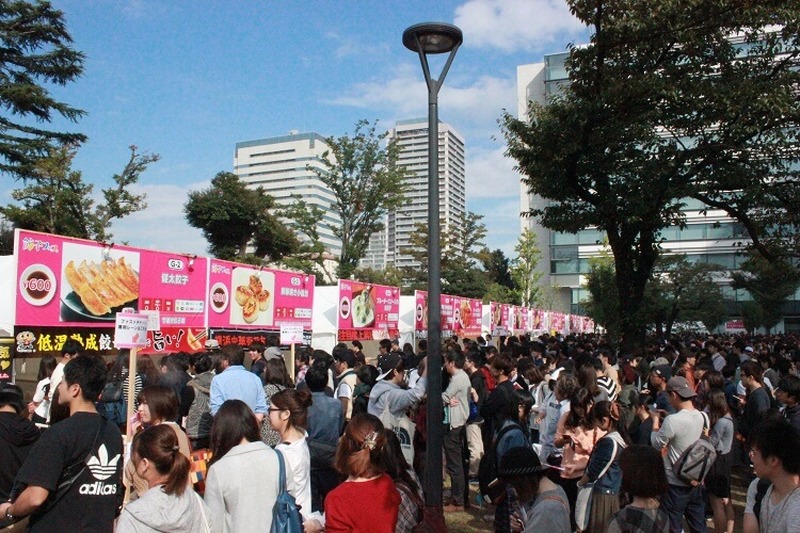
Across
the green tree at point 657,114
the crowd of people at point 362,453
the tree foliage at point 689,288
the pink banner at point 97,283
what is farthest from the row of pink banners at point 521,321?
the crowd of people at point 362,453

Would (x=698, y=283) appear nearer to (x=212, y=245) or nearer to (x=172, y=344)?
(x=212, y=245)

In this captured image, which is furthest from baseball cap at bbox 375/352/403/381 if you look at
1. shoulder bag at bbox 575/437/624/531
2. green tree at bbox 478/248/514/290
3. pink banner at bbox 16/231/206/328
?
green tree at bbox 478/248/514/290

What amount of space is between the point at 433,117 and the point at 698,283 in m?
40.3

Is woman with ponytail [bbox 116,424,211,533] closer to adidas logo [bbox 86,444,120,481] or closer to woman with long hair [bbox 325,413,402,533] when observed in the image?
adidas logo [bbox 86,444,120,481]

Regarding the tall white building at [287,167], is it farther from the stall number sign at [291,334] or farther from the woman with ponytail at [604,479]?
the woman with ponytail at [604,479]

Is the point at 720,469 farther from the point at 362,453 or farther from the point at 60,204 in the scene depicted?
the point at 60,204

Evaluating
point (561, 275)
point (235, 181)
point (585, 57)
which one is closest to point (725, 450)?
point (585, 57)

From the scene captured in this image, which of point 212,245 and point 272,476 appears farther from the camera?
point 212,245

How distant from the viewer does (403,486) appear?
11.3ft

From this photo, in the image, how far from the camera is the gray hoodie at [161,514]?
287 centimetres

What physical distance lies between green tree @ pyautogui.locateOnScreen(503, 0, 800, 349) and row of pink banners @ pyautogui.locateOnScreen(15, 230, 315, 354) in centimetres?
719

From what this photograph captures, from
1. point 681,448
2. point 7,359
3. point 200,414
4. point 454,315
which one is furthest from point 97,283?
point 454,315

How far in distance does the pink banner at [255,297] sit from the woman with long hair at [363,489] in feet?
28.2

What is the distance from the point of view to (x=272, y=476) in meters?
3.60
